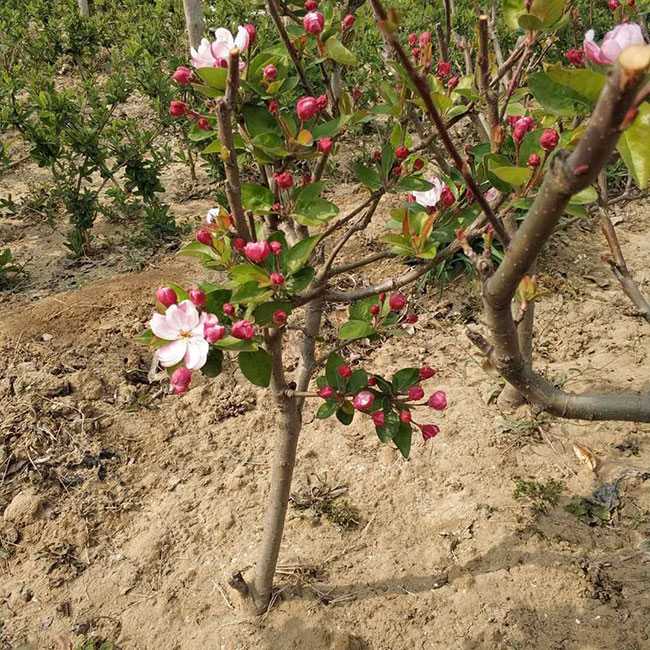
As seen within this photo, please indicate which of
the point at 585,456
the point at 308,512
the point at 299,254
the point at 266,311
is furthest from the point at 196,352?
the point at 585,456

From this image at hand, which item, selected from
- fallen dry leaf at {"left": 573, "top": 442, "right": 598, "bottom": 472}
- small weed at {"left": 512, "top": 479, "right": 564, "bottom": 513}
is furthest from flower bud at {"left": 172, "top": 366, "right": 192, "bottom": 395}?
fallen dry leaf at {"left": 573, "top": 442, "right": 598, "bottom": 472}

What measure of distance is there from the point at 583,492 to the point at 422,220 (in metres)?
1.53

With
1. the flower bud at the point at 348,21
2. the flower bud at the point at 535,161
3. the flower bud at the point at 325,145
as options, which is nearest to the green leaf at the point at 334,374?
the flower bud at the point at 325,145

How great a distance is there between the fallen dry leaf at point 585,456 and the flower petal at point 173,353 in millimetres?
1958

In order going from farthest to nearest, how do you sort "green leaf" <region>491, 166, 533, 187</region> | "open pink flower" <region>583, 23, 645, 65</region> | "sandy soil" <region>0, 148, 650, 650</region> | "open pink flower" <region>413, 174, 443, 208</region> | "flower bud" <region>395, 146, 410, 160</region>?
"sandy soil" <region>0, 148, 650, 650</region> → "open pink flower" <region>413, 174, 443, 208</region> → "flower bud" <region>395, 146, 410, 160</region> → "green leaf" <region>491, 166, 533, 187</region> → "open pink flower" <region>583, 23, 645, 65</region>

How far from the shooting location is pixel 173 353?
3.65ft

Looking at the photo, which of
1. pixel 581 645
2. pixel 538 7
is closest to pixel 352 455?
pixel 581 645

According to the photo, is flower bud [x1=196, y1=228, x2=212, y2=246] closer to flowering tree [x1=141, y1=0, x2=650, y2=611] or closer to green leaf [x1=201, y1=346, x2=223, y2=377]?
flowering tree [x1=141, y1=0, x2=650, y2=611]

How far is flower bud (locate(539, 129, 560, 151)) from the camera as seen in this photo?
108 centimetres

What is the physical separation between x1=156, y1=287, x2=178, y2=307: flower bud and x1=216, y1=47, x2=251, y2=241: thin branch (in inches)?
7.6

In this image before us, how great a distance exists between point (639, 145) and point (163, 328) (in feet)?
2.65

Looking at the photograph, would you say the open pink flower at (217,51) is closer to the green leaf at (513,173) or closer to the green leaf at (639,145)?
the green leaf at (513,173)

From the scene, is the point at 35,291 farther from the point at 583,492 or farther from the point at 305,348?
the point at 583,492

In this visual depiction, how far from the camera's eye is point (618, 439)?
2580 millimetres
